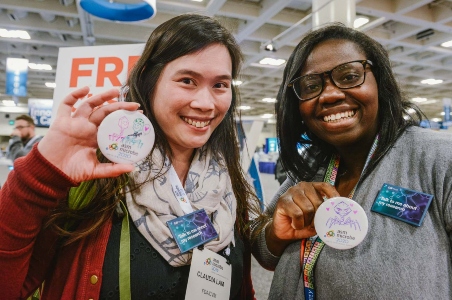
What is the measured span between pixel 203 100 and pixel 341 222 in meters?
0.62

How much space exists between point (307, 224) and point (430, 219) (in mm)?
359

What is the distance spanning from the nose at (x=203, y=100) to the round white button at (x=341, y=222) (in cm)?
53

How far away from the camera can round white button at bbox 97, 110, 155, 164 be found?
962mm

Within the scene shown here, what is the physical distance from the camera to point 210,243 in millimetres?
1170

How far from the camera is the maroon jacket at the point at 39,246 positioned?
85cm

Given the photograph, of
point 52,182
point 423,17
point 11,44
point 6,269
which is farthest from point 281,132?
point 11,44

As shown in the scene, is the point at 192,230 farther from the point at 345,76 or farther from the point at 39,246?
the point at 345,76

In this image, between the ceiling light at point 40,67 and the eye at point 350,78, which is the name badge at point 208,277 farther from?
the ceiling light at point 40,67

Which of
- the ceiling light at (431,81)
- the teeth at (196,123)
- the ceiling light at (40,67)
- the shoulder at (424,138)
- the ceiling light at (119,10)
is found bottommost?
the shoulder at (424,138)

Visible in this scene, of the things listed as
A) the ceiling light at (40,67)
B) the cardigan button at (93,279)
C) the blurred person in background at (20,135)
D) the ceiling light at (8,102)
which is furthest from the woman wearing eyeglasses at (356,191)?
the ceiling light at (8,102)

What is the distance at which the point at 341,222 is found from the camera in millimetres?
978

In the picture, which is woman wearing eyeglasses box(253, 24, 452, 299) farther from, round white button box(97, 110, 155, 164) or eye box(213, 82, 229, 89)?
round white button box(97, 110, 155, 164)

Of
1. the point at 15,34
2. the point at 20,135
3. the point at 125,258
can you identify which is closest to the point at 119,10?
the point at 125,258

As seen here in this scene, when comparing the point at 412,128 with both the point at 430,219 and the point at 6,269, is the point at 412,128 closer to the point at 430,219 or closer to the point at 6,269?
the point at 430,219
